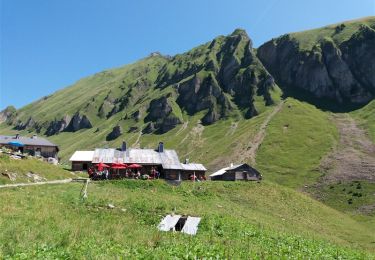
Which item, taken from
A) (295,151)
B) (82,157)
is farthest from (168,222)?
(295,151)

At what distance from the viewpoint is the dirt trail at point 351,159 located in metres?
133

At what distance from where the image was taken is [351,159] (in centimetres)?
15225

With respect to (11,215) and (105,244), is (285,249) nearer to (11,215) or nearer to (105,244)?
(105,244)

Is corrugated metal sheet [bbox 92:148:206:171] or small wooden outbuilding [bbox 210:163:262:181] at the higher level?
corrugated metal sheet [bbox 92:148:206:171]

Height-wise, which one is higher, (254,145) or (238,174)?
(254,145)

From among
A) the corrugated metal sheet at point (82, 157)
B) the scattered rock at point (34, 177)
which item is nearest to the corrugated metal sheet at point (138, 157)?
the corrugated metal sheet at point (82, 157)

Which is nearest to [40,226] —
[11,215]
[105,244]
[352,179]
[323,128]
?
[11,215]

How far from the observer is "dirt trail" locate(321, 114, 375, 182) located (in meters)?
133

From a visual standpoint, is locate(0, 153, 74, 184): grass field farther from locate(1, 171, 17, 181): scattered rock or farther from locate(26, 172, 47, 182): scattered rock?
locate(26, 172, 47, 182): scattered rock

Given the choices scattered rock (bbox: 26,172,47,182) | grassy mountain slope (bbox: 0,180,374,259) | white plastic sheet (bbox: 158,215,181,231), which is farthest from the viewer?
scattered rock (bbox: 26,172,47,182)

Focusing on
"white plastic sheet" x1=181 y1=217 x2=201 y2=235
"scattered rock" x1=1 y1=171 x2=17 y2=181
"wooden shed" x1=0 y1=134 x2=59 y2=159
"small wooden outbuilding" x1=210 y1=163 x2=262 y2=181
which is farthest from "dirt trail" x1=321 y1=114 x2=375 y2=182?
"white plastic sheet" x1=181 y1=217 x2=201 y2=235

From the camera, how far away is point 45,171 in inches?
2360

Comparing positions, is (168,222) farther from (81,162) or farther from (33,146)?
(33,146)

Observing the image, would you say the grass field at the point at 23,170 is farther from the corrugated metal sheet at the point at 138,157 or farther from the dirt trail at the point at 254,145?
the dirt trail at the point at 254,145
